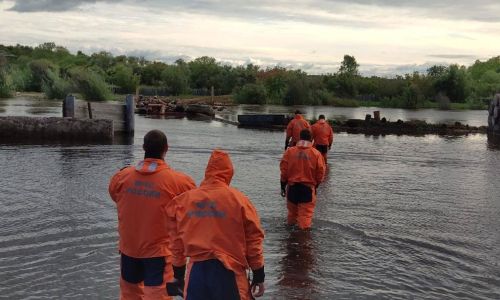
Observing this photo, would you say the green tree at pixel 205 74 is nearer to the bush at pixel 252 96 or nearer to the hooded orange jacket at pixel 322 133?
the bush at pixel 252 96

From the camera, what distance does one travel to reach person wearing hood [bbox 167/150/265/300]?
416 cm

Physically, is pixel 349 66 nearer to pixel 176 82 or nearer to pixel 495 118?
pixel 176 82

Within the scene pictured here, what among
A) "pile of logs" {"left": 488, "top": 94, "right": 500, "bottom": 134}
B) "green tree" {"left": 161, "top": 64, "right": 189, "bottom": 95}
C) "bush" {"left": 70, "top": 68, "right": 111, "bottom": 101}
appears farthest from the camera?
"green tree" {"left": 161, "top": 64, "right": 189, "bottom": 95}

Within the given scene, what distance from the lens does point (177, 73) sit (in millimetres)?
99312

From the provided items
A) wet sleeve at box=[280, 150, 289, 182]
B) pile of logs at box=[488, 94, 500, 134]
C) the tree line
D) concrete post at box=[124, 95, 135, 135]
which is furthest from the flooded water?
the tree line

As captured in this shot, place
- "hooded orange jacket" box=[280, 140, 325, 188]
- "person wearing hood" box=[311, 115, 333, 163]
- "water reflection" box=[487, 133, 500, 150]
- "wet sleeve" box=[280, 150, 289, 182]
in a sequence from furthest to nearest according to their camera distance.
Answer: "water reflection" box=[487, 133, 500, 150]
"person wearing hood" box=[311, 115, 333, 163]
"wet sleeve" box=[280, 150, 289, 182]
"hooded orange jacket" box=[280, 140, 325, 188]

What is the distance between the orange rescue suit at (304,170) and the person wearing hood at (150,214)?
4118 millimetres

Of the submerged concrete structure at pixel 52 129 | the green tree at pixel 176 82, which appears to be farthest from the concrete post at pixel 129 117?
the green tree at pixel 176 82

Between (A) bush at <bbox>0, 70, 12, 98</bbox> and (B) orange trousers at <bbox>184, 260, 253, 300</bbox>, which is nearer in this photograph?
(B) orange trousers at <bbox>184, 260, 253, 300</bbox>

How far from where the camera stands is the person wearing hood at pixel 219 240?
4.16 metres

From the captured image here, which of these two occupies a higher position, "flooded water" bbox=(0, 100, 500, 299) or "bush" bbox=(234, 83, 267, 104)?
"bush" bbox=(234, 83, 267, 104)

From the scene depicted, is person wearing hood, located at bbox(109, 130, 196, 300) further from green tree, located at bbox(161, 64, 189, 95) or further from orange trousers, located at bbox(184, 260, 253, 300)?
green tree, located at bbox(161, 64, 189, 95)

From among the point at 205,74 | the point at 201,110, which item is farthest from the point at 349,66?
the point at 201,110

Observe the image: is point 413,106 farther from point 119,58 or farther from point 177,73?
point 119,58
